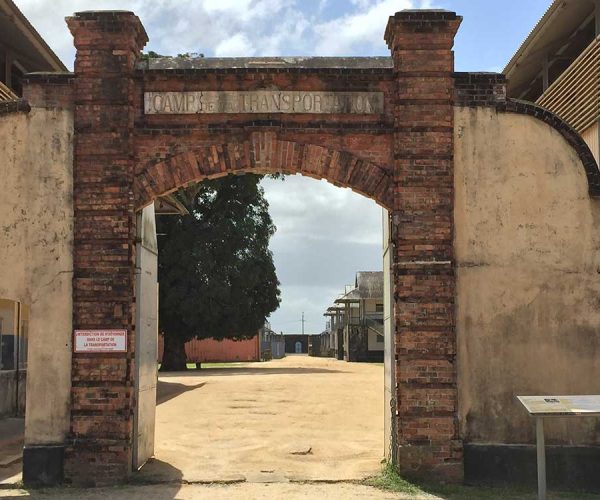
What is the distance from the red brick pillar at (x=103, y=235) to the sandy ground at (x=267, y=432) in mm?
839

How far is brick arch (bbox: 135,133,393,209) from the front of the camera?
9875mm

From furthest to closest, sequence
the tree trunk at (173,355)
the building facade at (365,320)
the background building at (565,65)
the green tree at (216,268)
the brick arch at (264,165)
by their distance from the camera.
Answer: the building facade at (365,320) → the tree trunk at (173,355) → the green tree at (216,268) → the background building at (565,65) → the brick arch at (264,165)

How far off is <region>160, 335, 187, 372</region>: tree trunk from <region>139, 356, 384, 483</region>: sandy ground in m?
11.7

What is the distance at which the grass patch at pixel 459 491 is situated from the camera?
889 cm

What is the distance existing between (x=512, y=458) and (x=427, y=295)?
7.40ft

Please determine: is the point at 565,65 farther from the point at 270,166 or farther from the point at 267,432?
the point at 270,166

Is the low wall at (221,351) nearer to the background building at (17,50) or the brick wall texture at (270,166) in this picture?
the background building at (17,50)

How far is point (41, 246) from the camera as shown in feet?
32.0

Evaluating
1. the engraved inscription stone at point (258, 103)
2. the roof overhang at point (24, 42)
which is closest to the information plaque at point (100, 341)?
the engraved inscription stone at point (258, 103)

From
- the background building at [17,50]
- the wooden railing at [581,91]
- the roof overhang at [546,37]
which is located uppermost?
the roof overhang at [546,37]

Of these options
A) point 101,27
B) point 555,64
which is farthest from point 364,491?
point 555,64

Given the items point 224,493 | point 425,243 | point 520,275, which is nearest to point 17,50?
point 425,243

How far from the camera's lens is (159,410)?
58.1 feet

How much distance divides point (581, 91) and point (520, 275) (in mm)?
6667
